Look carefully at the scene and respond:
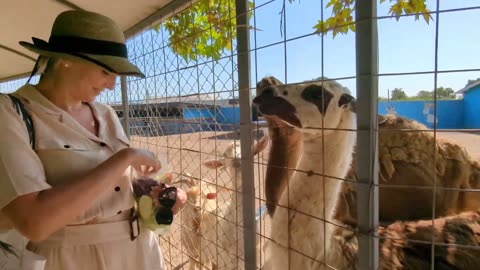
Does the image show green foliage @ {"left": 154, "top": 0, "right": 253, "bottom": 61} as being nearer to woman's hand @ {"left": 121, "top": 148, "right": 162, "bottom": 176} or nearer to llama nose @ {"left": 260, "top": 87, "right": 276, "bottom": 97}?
llama nose @ {"left": 260, "top": 87, "right": 276, "bottom": 97}

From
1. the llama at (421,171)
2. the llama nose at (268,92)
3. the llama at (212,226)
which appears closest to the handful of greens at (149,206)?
the llama nose at (268,92)

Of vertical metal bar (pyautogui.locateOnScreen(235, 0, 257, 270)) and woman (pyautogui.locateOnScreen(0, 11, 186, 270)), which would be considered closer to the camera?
woman (pyautogui.locateOnScreen(0, 11, 186, 270))

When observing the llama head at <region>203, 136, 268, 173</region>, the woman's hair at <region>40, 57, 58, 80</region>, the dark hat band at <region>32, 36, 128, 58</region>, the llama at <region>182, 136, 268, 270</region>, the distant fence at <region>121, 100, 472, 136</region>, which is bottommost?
the llama at <region>182, 136, 268, 270</region>

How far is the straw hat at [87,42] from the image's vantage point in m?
1.38

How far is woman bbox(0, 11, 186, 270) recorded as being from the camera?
118cm

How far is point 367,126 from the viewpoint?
1.41 meters

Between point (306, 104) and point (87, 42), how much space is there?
136cm

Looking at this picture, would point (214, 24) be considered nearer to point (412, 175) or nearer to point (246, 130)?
point (246, 130)

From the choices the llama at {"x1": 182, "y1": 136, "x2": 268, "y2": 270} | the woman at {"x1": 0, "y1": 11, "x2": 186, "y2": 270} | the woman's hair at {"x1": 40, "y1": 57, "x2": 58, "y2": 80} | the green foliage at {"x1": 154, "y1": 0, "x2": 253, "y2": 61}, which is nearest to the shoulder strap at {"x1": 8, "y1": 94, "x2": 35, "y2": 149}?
the woman at {"x1": 0, "y1": 11, "x2": 186, "y2": 270}

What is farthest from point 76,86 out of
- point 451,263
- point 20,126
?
point 451,263

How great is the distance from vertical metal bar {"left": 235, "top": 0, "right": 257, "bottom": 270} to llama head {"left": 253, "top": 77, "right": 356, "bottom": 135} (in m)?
0.13

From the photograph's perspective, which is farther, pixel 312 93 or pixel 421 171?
pixel 421 171

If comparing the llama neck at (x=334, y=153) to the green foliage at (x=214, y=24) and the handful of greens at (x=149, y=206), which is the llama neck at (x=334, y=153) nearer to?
the green foliage at (x=214, y=24)

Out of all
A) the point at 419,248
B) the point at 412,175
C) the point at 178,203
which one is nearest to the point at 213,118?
the point at 178,203
